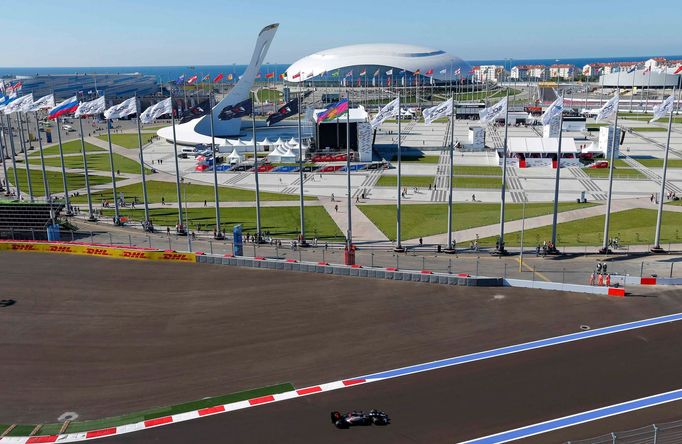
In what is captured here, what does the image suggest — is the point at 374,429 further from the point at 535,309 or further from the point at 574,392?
the point at 535,309

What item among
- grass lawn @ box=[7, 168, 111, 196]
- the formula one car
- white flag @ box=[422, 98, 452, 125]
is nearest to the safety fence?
the formula one car

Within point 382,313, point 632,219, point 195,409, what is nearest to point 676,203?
point 632,219

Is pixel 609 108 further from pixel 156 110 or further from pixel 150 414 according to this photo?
pixel 156 110

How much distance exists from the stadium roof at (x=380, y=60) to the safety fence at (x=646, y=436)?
159 m

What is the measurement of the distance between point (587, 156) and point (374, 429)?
68.2 metres

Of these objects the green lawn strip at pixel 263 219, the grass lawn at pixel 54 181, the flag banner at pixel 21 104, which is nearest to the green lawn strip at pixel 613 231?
the green lawn strip at pixel 263 219

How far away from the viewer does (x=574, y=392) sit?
71.4ft

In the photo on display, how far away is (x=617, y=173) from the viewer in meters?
68.6

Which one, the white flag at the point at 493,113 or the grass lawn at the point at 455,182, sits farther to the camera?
the grass lawn at the point at 455,182

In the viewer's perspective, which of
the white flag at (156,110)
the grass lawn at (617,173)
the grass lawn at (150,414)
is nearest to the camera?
the grass lawn at (150,414)

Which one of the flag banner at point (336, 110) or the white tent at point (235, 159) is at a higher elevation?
the flag banner at point (336, 110)

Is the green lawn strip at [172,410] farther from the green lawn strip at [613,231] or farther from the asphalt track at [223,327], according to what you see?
the green lawn strip at [613,231]

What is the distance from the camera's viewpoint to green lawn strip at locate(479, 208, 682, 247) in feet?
137

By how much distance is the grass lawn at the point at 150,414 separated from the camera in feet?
66.3
